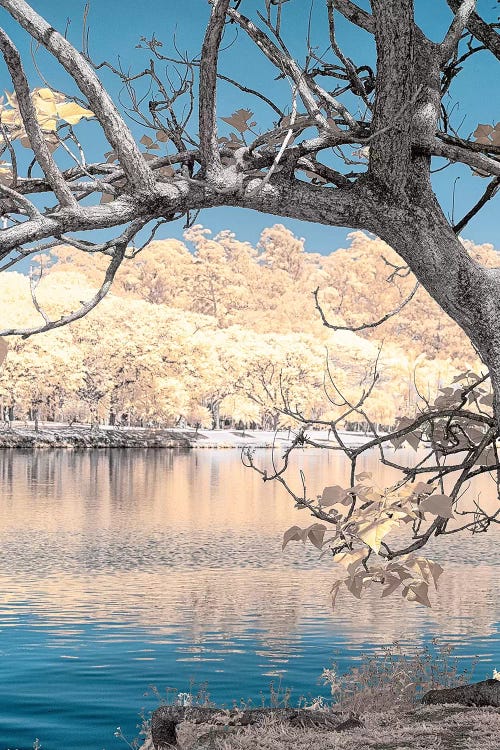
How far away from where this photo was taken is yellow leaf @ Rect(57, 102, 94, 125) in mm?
2613

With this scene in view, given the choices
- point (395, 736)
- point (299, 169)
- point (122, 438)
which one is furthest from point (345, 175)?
point (122, 438)

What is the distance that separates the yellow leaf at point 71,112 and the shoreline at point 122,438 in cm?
4000

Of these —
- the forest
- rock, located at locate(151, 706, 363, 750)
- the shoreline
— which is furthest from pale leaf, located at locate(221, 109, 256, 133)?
the shoreline

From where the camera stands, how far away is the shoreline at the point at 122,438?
158ft

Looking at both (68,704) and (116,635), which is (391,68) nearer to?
(68,704)

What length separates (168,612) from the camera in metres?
13.4

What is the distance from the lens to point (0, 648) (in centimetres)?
1138

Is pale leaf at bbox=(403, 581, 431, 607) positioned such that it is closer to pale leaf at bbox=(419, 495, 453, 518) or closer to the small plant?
pale leaf at bbox=(419, 495, 453, 518)

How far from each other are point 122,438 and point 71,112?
165ft

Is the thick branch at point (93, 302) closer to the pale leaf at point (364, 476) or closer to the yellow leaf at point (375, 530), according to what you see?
the pale leaf at point (364, 476)

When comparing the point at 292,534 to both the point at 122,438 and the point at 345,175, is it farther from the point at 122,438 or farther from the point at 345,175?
the point at 122,438

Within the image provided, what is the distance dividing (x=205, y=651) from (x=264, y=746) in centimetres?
595

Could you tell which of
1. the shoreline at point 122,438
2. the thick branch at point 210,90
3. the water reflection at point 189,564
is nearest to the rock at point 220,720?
the thick branch at point 210,90

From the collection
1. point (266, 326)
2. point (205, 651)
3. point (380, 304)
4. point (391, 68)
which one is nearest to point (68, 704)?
point (205, 651)
